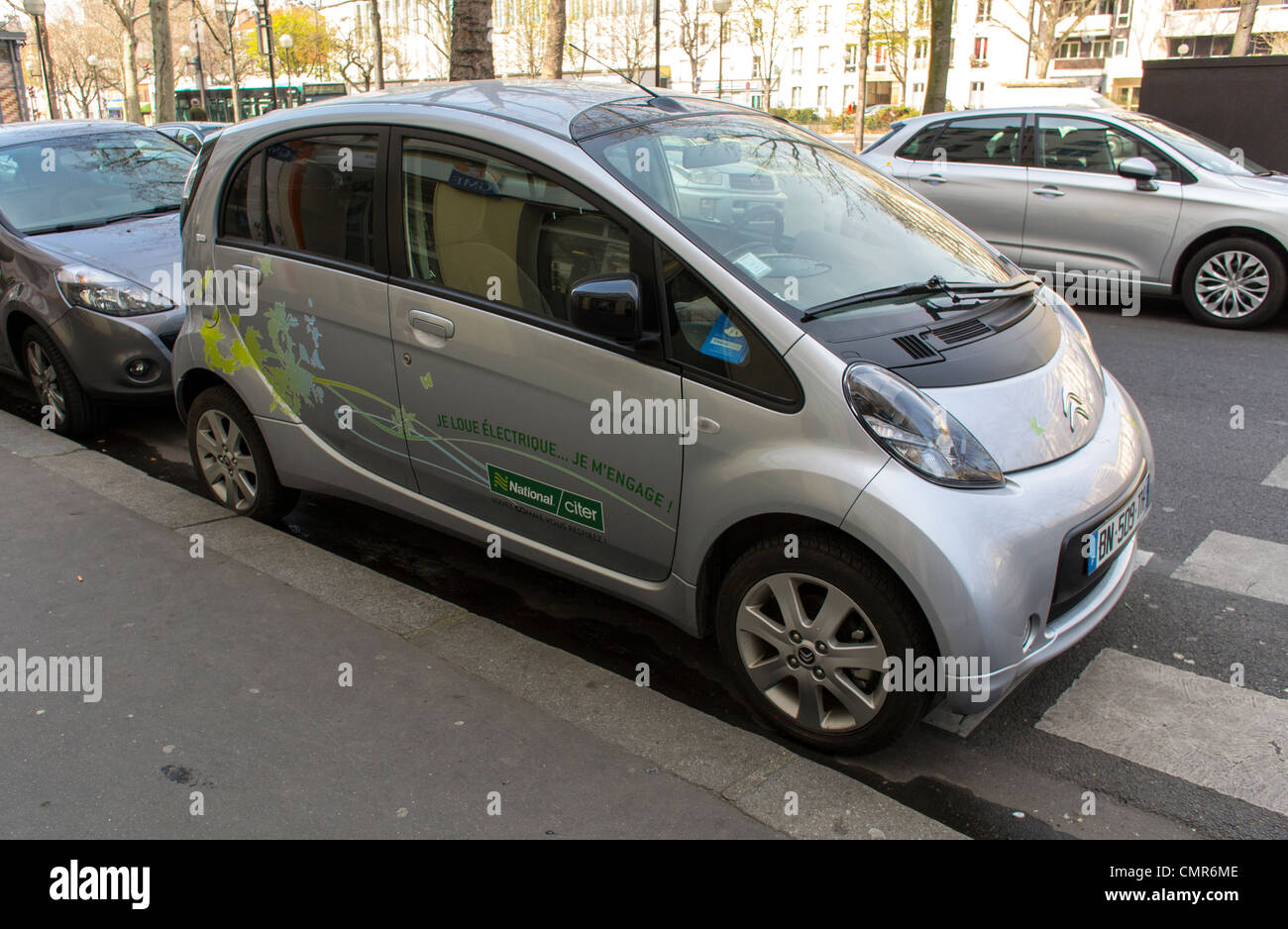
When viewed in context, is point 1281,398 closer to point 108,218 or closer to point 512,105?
point 512,105

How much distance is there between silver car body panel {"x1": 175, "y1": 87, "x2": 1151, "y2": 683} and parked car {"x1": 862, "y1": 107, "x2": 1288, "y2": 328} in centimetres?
563

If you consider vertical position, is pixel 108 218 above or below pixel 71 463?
above

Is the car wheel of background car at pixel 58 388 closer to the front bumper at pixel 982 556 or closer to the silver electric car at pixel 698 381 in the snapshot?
the silver electric car at pixel 698 381

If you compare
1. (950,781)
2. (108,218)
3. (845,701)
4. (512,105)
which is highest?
(512,105)

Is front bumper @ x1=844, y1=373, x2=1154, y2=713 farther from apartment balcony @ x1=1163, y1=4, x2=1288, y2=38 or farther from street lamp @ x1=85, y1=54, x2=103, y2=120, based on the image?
street lamp @ x1=85, y1=54, x2=103, y2=120

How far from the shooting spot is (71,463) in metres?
5.56

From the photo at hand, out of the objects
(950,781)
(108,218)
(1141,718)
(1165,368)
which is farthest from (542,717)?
(1165,368)

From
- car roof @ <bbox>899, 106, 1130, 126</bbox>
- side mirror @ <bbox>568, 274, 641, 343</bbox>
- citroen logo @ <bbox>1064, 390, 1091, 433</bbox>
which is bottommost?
citroen logo @ <bbox>1064, 390, 1091, 433</bbox>

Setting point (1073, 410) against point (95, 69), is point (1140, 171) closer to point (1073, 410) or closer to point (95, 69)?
point (1073, 410)

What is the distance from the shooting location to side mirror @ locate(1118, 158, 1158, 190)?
845cm

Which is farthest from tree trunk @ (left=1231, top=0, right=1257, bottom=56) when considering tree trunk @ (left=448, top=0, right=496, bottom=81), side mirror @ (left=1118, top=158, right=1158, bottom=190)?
tree trunk @ (left=448, top=0, right=496, bottom=81)

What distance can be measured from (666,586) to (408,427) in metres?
1.19

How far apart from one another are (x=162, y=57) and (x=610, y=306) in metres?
32.5

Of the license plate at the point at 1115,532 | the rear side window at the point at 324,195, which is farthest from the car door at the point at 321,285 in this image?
the license plate at the point at 1115,532
